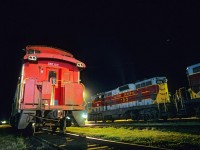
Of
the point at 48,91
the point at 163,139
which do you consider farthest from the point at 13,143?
the point at 163,139

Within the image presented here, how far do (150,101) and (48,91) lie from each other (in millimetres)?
11869

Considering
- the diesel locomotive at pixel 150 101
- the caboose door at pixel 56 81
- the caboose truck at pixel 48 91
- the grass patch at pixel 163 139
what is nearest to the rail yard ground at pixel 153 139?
the grass patch at pixel 163 139

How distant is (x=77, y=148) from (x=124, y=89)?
52.5 feet

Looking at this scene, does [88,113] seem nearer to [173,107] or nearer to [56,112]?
[173,107]

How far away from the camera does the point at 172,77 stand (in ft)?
110

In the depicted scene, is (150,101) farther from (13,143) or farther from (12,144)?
(12,144)

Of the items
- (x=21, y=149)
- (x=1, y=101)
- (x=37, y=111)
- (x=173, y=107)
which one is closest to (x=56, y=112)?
(x=37, y=111)

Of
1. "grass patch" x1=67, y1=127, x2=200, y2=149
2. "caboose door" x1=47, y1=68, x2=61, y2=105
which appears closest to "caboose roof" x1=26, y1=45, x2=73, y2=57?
"caboose door" x1=47, y1=68, x2=61, y2=105

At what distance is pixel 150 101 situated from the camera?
1706 cm

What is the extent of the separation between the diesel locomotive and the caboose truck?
7715 mm

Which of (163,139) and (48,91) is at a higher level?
(48,91)

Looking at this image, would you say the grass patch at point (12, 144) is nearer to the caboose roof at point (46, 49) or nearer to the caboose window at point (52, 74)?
the caboose window at point (52, 74)

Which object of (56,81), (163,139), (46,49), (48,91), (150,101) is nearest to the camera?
(163,139)

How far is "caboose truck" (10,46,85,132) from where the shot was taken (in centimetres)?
690
